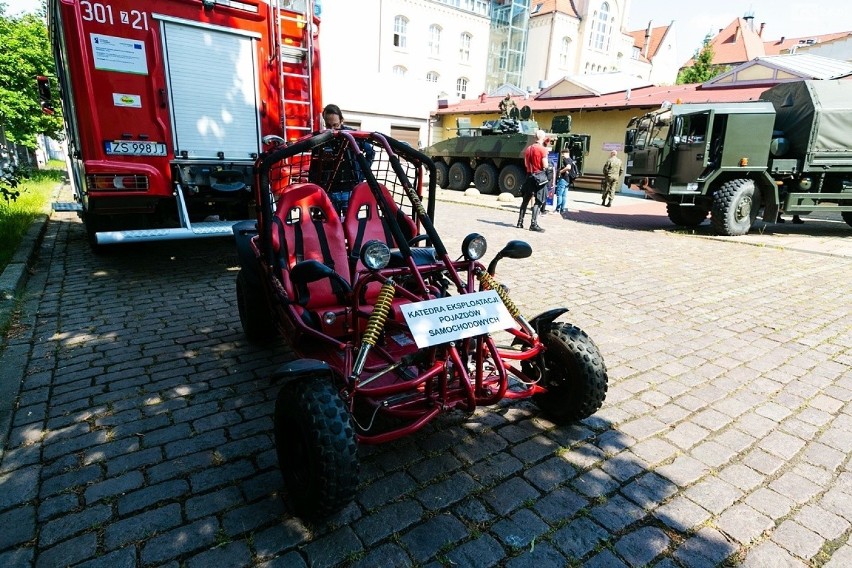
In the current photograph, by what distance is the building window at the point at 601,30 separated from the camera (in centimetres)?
4897

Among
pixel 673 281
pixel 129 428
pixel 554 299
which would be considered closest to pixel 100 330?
pixel 129 428

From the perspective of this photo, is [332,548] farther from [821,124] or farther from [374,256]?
[821,124]

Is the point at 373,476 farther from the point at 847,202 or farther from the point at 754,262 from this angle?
the point at 847,202

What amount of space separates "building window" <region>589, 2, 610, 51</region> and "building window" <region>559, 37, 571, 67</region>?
2.34 meters

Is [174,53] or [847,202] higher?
[174,53]

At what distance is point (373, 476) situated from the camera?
2582 mm

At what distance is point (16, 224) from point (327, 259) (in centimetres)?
717

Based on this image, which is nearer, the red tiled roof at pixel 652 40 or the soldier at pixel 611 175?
the soldier at pixel 611 175

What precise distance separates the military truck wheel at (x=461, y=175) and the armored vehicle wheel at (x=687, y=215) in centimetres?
889

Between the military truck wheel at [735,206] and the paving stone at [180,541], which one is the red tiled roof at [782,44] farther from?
the paving stone at [180,541]

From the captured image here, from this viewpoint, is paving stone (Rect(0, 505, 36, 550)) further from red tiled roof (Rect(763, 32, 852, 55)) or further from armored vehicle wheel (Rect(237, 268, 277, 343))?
red tiled roof (Rect(763, 32, 852, 55))

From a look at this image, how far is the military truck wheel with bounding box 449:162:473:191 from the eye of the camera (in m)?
19.3

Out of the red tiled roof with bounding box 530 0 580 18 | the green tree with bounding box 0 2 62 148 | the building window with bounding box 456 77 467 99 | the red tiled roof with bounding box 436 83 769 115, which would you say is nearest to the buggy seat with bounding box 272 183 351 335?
the red tiled roof with bounding box 436 83 769 115

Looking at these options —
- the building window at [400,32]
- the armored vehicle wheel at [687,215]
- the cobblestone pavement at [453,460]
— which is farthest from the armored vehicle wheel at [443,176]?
the building window at [400,32]
